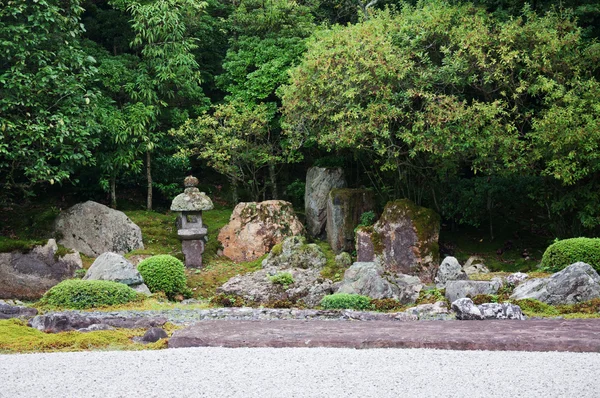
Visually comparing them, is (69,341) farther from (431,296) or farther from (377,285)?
(431,296)

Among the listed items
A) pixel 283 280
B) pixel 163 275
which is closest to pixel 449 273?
pixel 283 280

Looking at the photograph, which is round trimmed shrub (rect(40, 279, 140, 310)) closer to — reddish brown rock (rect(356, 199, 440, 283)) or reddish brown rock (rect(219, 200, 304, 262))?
reddish brown rock (rect(219, 200, 304, 262))

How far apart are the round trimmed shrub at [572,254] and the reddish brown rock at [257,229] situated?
24.6ft

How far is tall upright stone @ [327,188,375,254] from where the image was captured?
1861 centimetres

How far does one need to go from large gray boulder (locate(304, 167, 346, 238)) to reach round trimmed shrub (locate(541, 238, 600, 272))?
7.31 m

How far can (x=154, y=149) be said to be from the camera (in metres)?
22.0

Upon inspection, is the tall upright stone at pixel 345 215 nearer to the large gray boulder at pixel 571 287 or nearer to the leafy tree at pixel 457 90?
the leafy tree at pixel 457 90

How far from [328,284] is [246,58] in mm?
9192

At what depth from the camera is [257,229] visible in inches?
750

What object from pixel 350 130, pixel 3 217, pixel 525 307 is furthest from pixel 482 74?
pixel 3 217

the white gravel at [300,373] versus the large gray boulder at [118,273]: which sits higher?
the large gray boulder at [118,273]

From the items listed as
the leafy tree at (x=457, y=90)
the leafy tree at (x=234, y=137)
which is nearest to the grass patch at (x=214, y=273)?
the leafy tree at (x=234, y=137)

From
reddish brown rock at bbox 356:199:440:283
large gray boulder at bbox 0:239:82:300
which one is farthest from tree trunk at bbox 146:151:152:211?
reddish brown rock at bbox 356:199:440:283

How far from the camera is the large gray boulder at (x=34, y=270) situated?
1628 cm
